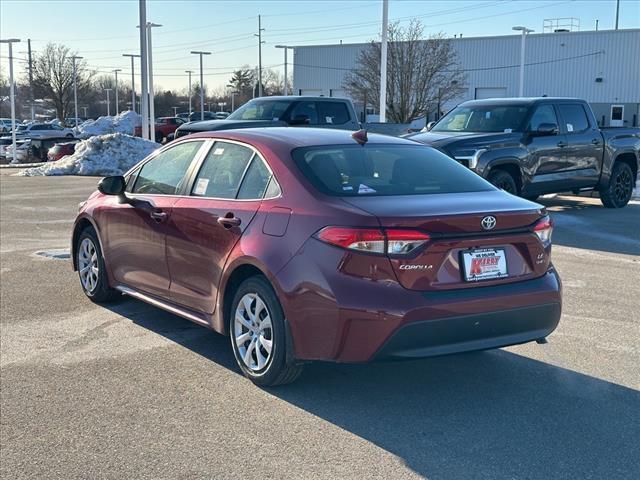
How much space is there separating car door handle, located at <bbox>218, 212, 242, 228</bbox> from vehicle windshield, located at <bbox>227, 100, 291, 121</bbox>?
1176cm

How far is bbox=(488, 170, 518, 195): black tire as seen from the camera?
1207 centimetres

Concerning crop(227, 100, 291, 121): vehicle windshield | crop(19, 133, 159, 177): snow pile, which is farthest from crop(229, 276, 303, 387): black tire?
crop(19, 133, 159, 177): snow pile

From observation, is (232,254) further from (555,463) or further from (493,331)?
(555,463)

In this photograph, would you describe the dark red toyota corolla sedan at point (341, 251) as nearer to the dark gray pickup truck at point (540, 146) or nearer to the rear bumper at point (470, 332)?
the rear bumper at point (470, 332)

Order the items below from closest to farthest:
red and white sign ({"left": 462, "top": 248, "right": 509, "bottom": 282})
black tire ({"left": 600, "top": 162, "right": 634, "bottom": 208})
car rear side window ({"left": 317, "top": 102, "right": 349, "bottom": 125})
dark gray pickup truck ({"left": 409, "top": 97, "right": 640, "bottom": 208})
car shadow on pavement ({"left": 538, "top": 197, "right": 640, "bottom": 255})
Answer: red and white sign ({"left": 462, "top": 248, "right": 509, "bottom": 282}) < car shadow on pavement ({"left": 538, "top": 197, "right": 640, "bottom": 255}) < dark gray pickup truck ({"left": 409, "top": 97, "right": 640, "bottom": 208}) < black tire ({"left": 600, "top": 162, "right": 634, "bottom": 208}) < car rear side window ({"left": 317, "top": 102, "right": 349, "bottom": 125})

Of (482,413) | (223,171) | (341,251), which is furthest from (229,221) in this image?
(482,413)

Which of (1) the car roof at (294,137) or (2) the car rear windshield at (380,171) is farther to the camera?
(1) the car roof at (294,137)

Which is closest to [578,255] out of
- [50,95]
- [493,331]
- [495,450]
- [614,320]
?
[614,320]

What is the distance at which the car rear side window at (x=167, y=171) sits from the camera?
19.8 ft

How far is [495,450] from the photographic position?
4070 mm

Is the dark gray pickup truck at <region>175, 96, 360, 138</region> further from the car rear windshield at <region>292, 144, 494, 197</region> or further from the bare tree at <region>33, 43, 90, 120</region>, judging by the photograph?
the bare tree at <region>33, 43, 90, 120</region>

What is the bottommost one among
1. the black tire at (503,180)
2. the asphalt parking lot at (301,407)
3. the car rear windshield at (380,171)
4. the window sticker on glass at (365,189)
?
the asphalt parking lot at (301,407)

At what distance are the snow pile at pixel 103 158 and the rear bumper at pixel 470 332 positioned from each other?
22025mm

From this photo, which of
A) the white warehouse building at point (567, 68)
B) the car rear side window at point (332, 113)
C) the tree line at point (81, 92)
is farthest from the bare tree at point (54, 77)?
the car rear side window at point (332, 113)
